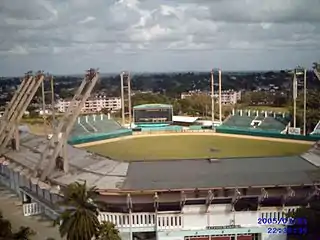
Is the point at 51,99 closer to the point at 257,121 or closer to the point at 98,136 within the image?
the point at 98,136

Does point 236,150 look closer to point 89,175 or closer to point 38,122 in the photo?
point 89,175

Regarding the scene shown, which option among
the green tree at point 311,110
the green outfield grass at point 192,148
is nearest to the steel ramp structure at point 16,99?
the green outfield grass at point 192,148

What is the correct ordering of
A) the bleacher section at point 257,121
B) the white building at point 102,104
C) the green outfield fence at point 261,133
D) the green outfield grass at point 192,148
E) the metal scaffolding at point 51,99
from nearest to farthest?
the metal scaffolding at point 51,99
the green outfield grass at point 192,148
the green outfield fence at point 261,133
the bleacher section at point 257,121
the white building at point 102,104

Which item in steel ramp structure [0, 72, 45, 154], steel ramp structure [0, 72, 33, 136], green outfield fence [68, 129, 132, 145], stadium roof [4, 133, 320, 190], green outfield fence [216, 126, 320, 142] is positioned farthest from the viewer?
green outfield fence [68, 129, 132, 145]

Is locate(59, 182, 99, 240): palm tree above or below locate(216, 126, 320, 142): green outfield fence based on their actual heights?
above

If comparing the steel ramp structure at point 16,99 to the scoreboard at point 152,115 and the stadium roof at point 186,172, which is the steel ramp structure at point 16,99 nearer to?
the stadium roof at point 186,172

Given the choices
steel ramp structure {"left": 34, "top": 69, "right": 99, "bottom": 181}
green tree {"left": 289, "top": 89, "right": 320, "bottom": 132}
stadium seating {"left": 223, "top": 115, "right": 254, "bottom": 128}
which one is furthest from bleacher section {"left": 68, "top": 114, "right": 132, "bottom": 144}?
steel ramp structure {"left": 34, "top": 69, "right": 99, "bottom": 181}

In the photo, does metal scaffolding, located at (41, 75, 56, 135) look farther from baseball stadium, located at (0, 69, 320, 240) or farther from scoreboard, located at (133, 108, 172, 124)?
scoreboard, located at (133, 108, 172, 124)

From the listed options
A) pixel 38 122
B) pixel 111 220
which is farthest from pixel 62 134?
pixel 38 122
